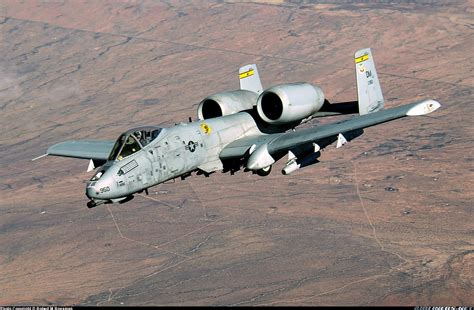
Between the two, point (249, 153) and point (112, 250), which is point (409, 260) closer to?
point (112, 250)

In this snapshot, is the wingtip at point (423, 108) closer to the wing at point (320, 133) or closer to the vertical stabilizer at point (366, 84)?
the wing at point (320, 133)

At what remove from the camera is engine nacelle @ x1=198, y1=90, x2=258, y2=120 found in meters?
48.3

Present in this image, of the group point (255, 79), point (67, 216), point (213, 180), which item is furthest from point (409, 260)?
point (255, 79)

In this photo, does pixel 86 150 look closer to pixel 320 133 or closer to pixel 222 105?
pixel 222 105

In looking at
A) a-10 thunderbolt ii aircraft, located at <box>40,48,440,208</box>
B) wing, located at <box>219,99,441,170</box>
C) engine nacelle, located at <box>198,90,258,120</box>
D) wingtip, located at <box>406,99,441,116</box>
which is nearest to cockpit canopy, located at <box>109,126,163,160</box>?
a-10 thunderbolt ii aircraft, located at <box>40,48,440,208</box>

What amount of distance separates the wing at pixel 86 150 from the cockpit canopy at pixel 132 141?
3.03 m

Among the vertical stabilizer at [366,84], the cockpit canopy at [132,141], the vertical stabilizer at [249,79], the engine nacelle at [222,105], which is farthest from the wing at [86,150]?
the vertical stabilizer at [366,84]

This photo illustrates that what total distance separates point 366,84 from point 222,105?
24.3ft

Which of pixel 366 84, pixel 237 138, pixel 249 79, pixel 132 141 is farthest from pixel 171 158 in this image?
pixel 366 84

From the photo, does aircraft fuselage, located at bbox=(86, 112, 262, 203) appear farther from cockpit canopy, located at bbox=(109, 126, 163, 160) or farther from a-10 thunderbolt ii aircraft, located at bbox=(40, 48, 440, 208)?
cockpit canopy, located at bbox=(109, 126, 163, 160)

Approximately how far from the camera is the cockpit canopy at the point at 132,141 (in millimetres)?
42656

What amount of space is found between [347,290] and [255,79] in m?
108

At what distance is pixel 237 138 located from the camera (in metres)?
47.4

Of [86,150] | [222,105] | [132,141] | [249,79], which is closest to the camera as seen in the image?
[132,141]
